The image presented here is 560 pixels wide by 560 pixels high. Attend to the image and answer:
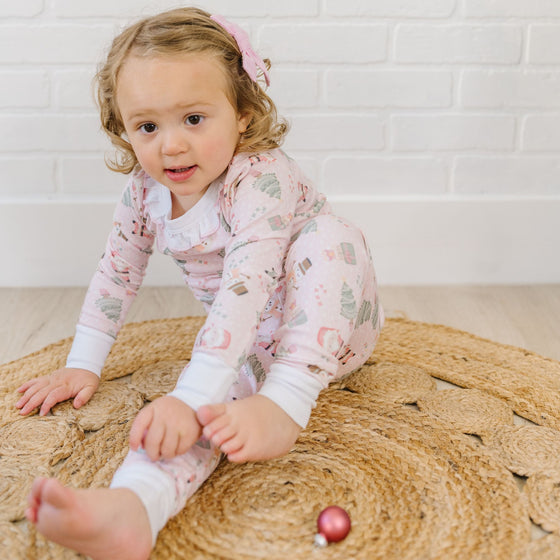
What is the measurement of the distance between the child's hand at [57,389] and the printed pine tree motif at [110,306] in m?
0.08

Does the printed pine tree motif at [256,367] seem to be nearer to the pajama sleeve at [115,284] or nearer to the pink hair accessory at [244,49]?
the pajama sleeve at [115,284]

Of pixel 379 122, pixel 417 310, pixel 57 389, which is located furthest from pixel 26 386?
pixel 379 122

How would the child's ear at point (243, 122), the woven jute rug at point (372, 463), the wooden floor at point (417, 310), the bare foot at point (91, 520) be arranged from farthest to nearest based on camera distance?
the wooden floor at point (417, 310)
the child's ear at point (243, 122)
the woven jute rug at point (372, 463)
the bare foot at point (91, 520)

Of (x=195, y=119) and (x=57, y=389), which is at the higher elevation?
(x=195, y=119)

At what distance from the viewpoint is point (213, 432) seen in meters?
0.71

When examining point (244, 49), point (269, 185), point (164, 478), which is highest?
point (244, 49)

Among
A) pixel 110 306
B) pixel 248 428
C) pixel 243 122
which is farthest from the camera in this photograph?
pixel 110 306

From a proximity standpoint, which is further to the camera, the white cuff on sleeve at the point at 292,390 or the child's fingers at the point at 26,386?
the child's fingers at the point at 26,386

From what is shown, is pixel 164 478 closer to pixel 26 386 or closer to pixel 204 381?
pixel 204 381

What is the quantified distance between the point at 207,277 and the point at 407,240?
2.05ft

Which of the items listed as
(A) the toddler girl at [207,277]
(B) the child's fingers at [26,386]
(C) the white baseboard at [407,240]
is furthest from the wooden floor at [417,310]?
(A) the toddler girl at [207,277]

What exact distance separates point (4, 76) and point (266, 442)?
40.0 inches

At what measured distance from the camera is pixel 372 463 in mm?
846

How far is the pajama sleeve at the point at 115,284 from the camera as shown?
103 centimetres
